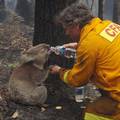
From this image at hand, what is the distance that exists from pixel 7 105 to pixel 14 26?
9403 mm

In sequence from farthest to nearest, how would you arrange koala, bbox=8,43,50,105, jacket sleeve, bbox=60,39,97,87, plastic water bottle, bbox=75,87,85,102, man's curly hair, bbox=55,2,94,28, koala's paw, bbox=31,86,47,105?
plastic water bottle, bbox=75,87,85,102, koala's paw, bbox=31,86,47,105, koala, bbox=8,43,50,105, man's curly hair, bbox=55,2,94,28, jacket sleeve, bbox=60,39,97,87

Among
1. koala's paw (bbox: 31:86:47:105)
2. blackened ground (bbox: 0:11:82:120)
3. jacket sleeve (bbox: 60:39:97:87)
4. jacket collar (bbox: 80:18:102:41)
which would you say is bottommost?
blackened ground (bbox: 0:11:82:120)

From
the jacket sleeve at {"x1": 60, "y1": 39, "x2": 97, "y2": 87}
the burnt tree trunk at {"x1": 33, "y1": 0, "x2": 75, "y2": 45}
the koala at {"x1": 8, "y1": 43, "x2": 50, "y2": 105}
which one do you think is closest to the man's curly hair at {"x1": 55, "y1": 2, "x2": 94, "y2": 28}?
the jacket sleeve at {"x1": 60, "y1": 39, "x2": 97, "y2": 87}

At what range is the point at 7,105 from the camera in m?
7.19

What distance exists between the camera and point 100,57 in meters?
5.07

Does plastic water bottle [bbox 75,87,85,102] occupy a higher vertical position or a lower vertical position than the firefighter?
lower

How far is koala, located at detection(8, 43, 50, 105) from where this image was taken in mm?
6633

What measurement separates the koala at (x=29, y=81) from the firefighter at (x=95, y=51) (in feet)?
4.45

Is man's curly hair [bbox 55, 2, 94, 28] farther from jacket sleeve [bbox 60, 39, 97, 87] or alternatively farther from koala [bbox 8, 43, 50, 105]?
koala [bbox 8, 43, 50, 105]

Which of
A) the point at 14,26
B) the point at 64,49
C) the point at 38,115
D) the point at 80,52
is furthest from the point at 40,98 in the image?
the point at 14,26

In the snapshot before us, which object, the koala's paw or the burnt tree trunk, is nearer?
the koala's paw

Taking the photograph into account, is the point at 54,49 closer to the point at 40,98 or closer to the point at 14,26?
the point at 40,98

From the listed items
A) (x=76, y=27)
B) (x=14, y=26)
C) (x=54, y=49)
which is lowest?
(x=14, y=26)

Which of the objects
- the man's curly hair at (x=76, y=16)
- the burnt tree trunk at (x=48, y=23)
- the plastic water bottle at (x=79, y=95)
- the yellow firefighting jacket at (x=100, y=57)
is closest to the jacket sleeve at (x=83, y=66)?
the yellow firefighting jacket at (x=100, y=57)
